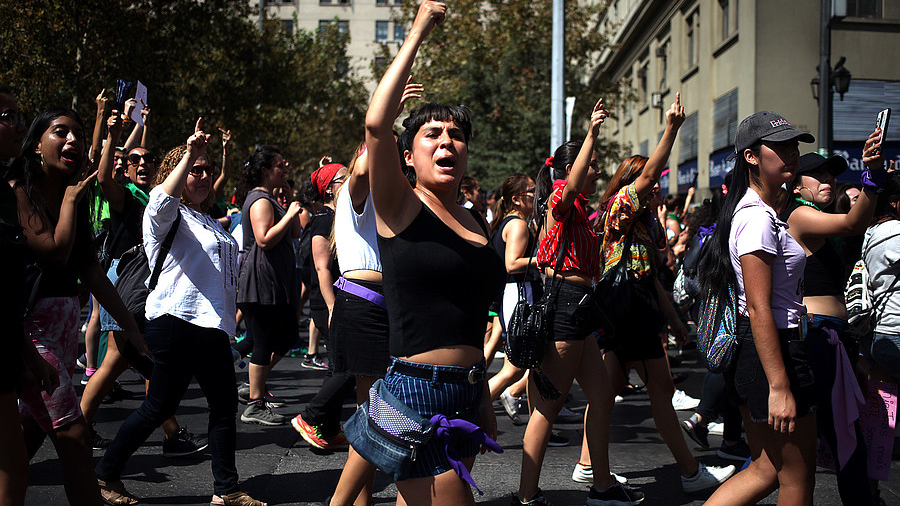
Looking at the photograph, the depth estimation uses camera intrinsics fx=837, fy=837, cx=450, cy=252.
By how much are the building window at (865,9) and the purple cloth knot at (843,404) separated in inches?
706

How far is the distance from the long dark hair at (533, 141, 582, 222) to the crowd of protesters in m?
0.02

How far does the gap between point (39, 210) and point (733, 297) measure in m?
2.94

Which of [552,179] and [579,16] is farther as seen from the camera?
[579,16]

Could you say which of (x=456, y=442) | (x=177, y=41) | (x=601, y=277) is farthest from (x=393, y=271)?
(x=177, y=41)

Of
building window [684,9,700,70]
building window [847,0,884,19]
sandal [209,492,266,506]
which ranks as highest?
building window [684,9,700,70]

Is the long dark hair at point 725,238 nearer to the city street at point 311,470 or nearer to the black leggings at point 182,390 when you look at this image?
the city street at point 311,470

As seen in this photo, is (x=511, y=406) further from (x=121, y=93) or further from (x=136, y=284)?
(x=121, y=93)

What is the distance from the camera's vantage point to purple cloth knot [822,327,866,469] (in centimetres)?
346

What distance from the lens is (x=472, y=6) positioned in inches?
1046

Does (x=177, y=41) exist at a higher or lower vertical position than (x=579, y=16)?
lower

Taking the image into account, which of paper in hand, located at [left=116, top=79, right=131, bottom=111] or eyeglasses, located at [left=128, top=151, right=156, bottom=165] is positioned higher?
paper in hand, located at [left=116, top=79, right=131, bottom=111]

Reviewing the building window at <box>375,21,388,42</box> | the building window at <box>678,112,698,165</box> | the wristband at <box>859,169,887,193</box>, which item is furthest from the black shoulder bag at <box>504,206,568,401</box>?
the building window at <box>375,21,388,42</box>

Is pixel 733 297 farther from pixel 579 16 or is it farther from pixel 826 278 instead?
pixel 579 16

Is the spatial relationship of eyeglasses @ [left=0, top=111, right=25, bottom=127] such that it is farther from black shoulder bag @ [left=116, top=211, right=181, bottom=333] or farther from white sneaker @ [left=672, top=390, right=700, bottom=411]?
white sneaker @ [left=672, top=390, right=700, bottom=411]
